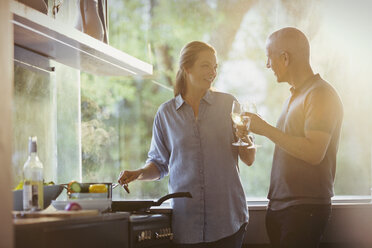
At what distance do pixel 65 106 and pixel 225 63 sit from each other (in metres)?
1.15

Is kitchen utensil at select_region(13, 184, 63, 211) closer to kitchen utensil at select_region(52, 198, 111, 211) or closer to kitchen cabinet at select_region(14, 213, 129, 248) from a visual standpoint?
kitchen utensil at select_region(52, 198, 111, 211)

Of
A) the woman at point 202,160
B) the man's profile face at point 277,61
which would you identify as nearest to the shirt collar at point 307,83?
the man's profile face at point 277,61

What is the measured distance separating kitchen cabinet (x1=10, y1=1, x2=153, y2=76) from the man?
3.09 feet

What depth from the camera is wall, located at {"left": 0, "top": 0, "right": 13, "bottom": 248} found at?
1.37 metres

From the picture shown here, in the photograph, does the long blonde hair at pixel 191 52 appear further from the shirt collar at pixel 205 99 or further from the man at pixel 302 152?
the man at pixel 302 152

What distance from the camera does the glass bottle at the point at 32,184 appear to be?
2.15 meters

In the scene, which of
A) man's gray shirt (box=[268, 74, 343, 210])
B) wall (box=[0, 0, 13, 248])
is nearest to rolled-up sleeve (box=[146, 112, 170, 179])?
man's gray shirt (box=[268, 74, 343, 210])

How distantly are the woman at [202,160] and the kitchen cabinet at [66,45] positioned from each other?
1.51 ft

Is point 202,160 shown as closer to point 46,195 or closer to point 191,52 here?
point 191,52

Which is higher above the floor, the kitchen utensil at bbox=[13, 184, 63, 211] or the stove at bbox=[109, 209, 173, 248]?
the kitchen utensil at bbox=[13, 184, 63, 211]

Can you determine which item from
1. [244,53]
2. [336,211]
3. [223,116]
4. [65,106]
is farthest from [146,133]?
[336,211]

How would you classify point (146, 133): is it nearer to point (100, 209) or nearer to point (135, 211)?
point (135, 211)

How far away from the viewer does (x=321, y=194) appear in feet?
7.88

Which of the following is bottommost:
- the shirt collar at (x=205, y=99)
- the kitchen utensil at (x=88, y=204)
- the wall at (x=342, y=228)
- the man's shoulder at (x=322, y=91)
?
the wall at (x=342, y=228)
